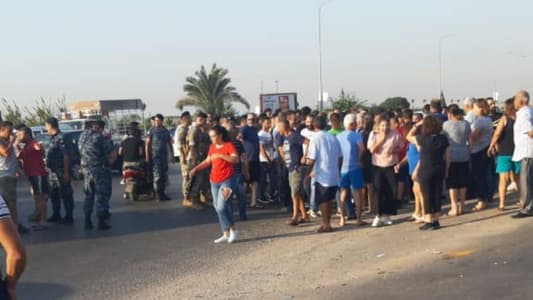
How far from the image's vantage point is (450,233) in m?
10.0

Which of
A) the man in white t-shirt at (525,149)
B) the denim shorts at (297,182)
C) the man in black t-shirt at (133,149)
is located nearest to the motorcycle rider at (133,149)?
the man in black t-shirt at (133,149)

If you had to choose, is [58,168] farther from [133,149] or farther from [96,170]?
[133,149]

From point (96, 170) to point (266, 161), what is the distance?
3.51 metres

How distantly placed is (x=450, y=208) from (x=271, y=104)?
18.3 m

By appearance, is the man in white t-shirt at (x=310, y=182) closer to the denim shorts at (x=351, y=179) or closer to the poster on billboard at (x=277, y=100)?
the denim shorts at (x=351, y=179)

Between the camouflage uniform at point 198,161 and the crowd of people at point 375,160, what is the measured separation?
2cm

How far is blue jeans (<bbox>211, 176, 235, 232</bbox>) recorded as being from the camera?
33.8 feet

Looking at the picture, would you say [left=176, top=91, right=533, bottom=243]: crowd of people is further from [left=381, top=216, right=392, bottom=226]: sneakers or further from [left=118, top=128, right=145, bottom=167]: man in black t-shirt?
[left=118, top=128, right=145, bottom=167]: man in black t-shirt

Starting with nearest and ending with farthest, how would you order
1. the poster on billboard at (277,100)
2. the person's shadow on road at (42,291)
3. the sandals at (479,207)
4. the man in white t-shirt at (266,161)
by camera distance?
1. the person's shadow on road at (42,291)
2. the sandals at (479,207)
3. the man in white t-shirt at (266,161)
4. the poster on billboard at (277,100)

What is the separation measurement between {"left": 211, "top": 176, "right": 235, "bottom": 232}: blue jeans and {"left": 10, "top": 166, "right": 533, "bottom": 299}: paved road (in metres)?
0.38

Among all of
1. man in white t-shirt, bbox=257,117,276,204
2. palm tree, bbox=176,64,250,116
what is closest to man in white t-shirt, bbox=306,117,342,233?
man in white t-shirt, bbox=257,117,276,204

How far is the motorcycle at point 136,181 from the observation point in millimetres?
15766

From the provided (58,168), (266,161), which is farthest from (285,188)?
(58,168)

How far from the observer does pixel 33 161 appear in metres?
12.6
